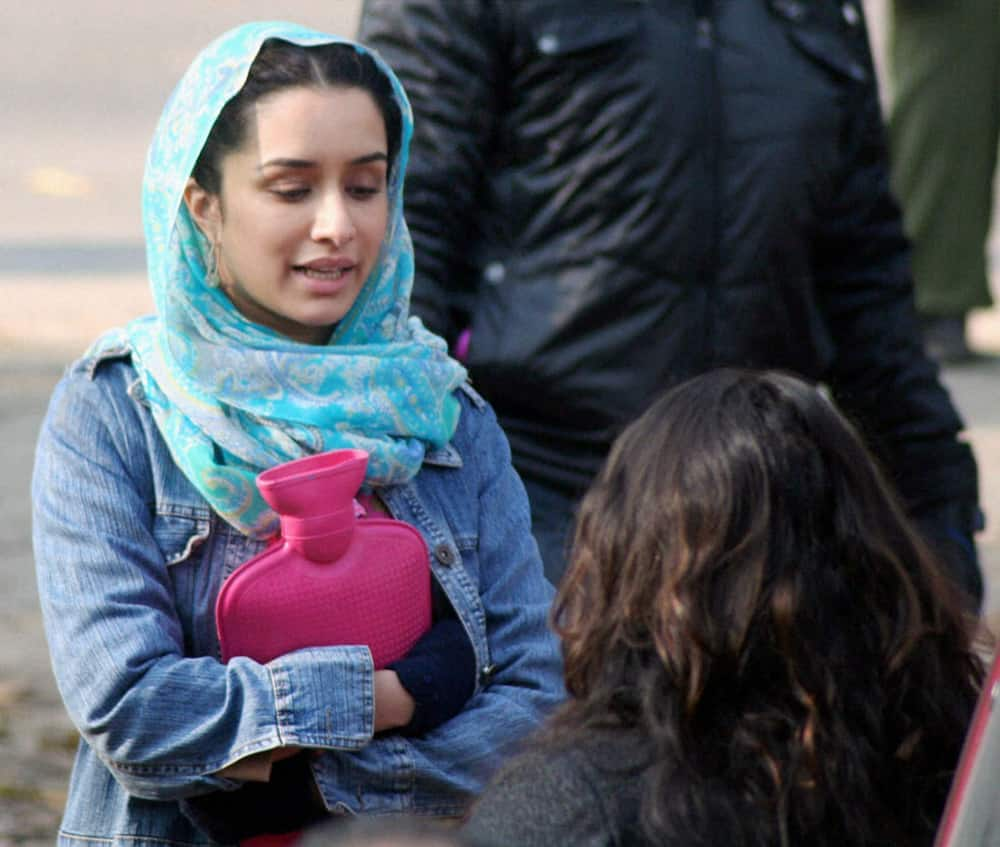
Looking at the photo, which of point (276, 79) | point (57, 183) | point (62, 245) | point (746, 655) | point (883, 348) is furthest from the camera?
point (57, 183)

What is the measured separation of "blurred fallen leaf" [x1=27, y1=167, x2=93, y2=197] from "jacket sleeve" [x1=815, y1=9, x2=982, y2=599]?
1215cm

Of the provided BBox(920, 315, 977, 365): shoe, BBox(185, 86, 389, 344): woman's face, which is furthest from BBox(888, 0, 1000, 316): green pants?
BBox(185, 86, 389, 344): woman's face

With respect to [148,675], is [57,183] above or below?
below

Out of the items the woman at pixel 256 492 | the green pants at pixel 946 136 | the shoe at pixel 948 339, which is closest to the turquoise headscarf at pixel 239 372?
the woman at pixel 256 492

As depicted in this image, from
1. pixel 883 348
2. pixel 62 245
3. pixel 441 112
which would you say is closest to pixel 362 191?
pixel 441 112

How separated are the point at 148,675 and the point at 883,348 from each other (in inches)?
76.6

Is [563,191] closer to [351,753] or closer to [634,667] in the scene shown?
[351,753]

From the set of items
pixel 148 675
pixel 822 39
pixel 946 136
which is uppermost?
pixel 822 39

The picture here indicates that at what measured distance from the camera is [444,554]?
98.5 inches

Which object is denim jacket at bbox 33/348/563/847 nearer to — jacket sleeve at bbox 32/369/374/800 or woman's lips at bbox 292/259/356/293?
jacket sleeve at bbox 32/369/374/800

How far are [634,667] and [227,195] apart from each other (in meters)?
0.91

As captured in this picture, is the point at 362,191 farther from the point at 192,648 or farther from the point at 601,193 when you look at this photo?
the point at 601,193

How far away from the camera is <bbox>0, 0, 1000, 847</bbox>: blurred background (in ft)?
16.3

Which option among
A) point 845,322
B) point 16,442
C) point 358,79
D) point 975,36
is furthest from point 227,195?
point 975,36
